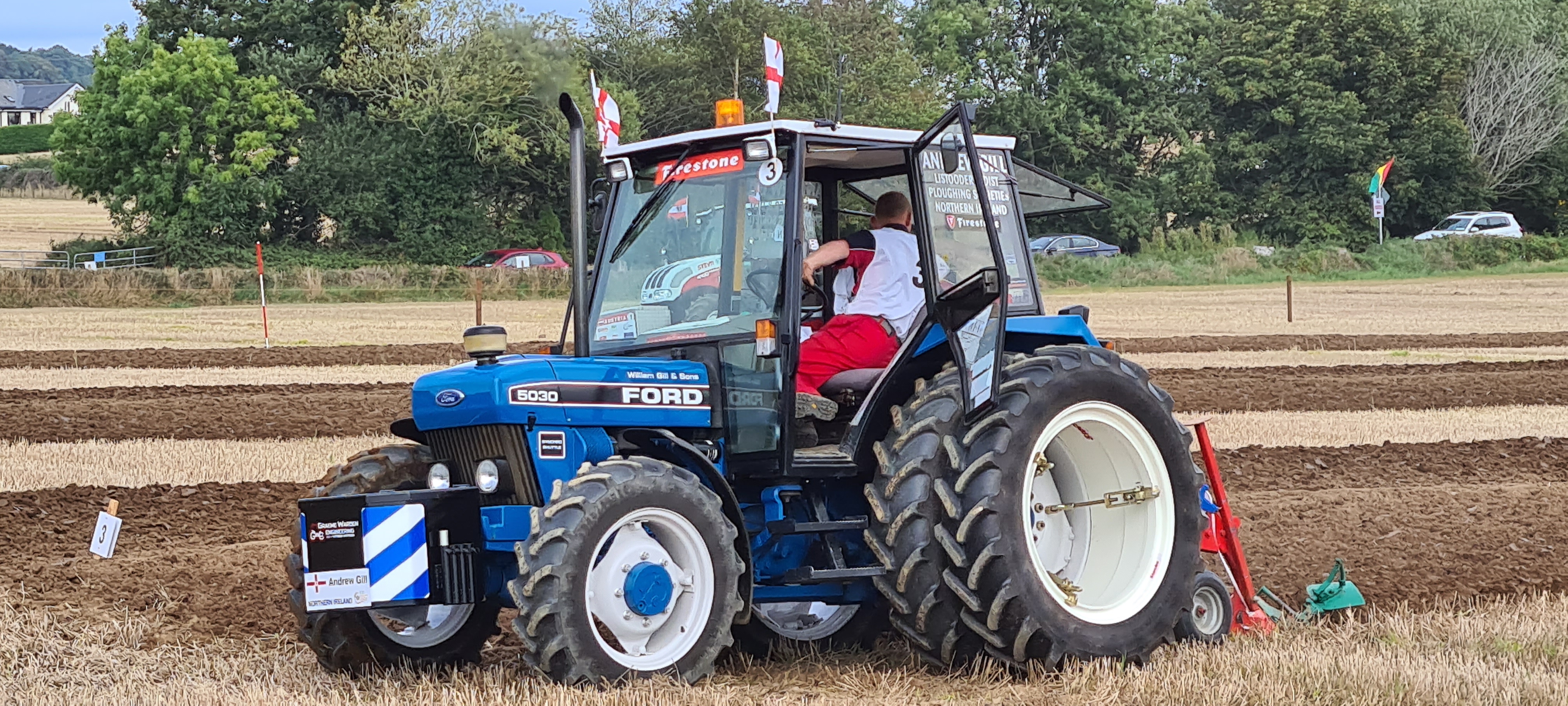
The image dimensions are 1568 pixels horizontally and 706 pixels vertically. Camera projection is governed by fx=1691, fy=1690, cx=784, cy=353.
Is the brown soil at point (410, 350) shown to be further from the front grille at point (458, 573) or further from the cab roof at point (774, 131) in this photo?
the front grille at point (458, 573)

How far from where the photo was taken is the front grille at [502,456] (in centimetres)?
575

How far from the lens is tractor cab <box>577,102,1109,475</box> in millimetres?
5992

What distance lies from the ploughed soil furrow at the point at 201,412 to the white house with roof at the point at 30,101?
132453 millimetres

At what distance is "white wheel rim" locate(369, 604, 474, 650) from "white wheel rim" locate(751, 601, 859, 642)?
1.20 m

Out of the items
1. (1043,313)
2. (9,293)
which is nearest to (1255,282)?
(9,293)

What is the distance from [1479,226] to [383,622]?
50.6 meters

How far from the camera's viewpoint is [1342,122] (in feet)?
187

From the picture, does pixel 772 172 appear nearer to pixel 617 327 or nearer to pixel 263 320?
pixel 617 327

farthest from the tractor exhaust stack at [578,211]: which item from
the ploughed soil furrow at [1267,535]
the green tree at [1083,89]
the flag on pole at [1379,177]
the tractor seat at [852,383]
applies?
the green tree at [1083,89]

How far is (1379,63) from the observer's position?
188ft

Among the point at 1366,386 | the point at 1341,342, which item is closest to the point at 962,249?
the point at 1366,386

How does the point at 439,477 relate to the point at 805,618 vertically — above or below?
above

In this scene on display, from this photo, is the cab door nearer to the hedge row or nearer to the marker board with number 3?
the marker board with number 3

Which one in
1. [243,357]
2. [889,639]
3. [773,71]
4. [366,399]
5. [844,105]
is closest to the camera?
[773,71]
